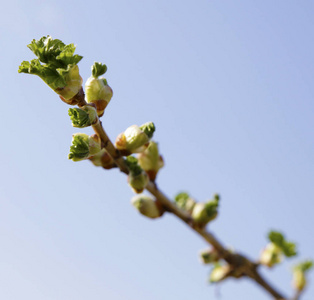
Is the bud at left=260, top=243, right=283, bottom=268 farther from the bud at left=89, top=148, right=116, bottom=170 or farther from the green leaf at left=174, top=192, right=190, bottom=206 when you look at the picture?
the bud at left=89, top=148, right=116, bottom=170

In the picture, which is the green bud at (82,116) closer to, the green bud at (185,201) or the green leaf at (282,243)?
the green bud at (185,201)

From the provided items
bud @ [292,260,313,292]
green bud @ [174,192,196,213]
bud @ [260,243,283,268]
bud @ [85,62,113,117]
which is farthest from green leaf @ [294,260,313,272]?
bud @ [85,62,113,117]

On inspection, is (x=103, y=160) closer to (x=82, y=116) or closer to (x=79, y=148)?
(x=79, y=148)

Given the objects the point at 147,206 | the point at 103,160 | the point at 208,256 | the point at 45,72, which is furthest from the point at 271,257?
the point at 45,72

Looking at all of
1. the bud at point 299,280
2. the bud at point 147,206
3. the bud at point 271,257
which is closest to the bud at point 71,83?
the bud at point 147,206

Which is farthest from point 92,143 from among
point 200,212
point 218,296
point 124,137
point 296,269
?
point 296,269
